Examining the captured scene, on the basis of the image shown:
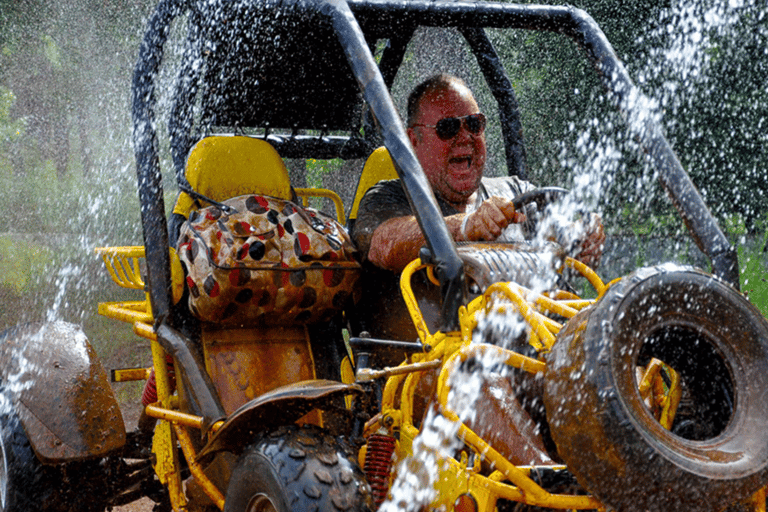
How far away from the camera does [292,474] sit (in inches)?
84.8

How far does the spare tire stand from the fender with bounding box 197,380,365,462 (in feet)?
2.47

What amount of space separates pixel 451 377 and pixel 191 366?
3.82 ft

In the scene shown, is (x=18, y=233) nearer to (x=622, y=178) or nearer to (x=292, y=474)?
(x=622, y=178)

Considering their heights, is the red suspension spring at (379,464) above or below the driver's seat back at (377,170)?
below

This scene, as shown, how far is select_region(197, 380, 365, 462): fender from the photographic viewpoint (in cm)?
229

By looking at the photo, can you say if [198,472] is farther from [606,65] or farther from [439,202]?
[606,65]

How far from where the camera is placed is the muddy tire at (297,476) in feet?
6.95

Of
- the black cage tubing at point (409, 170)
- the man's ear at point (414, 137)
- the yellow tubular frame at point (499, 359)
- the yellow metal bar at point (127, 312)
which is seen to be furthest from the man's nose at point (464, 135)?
the yellow metal bar at point (127, 312)

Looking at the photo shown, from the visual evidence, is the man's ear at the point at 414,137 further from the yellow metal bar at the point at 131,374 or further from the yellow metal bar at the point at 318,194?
the yellow metal bar at the point at 131,374

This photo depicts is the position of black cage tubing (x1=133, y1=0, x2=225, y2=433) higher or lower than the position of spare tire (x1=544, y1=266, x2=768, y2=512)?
higher

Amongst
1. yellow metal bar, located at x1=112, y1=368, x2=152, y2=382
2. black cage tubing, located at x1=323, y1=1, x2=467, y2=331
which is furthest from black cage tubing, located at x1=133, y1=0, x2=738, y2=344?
yellow metal bar, located at x1=112, y1=368, x2=152, y2=382

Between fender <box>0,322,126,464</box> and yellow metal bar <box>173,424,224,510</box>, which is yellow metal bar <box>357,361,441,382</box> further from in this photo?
fender <box>0,322,126,464</box>

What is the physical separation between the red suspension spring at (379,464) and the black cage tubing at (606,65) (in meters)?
1.09

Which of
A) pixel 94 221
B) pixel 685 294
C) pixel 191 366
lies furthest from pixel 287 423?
pixel 94 221
